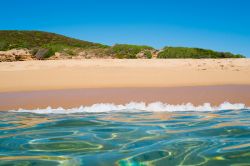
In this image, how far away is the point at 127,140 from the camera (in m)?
3.13

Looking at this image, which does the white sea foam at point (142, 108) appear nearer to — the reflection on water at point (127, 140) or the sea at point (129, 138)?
the sea at point (129, 138)

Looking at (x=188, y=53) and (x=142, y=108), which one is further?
(x=188, y=53)

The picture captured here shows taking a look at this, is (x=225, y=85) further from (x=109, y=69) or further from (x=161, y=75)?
(x=109, y=69)

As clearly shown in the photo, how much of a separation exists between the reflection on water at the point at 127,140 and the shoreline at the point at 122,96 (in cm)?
142

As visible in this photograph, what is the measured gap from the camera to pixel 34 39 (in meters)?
47.9

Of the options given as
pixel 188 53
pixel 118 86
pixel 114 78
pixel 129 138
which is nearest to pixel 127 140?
pixel 129 138

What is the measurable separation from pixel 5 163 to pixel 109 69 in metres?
9.26

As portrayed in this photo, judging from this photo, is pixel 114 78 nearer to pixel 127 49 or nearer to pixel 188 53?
pixel 188 53

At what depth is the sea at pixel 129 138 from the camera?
2.55 meters

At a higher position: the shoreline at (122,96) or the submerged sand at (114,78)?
the submerged sand at (114,78)

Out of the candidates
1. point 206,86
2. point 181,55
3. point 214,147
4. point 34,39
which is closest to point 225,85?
point 206,86

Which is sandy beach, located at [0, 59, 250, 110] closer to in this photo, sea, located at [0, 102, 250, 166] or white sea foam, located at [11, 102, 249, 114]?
white sea foam, located at [11, 102, 249, 114]

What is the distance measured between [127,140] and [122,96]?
11.7 feet

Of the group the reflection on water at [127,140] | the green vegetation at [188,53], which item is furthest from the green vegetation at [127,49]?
the reflection on water at [127,140]
